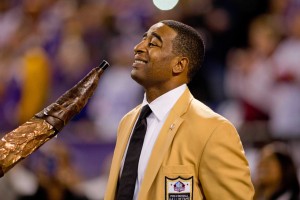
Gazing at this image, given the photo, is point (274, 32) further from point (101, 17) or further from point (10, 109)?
point (10, 109)

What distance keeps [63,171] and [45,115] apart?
3.07 metres

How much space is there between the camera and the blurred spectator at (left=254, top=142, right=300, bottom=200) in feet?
15.5

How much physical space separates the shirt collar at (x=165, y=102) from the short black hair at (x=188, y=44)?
0.14m

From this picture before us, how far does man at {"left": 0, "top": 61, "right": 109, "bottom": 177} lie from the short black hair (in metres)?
0.51

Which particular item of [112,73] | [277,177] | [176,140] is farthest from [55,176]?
[176,140]

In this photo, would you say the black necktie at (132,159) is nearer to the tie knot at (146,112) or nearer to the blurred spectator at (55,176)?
the tie knot at (146,112)

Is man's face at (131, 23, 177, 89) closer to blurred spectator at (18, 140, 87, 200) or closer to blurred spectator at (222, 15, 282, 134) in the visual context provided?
blurred spectator at (18, 140, 87, 200)

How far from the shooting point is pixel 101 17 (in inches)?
304

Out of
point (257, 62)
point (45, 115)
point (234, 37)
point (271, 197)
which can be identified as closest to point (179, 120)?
point (45, 115)

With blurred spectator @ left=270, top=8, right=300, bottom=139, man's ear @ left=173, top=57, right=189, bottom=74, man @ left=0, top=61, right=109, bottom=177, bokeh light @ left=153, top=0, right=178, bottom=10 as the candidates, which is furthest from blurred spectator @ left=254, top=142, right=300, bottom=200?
bokeh light @ left=153, top=0, right=178, bottom=10

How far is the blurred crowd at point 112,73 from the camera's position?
6.05 meters

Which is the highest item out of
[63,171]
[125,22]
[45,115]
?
[125,22]

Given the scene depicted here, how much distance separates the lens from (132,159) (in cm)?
318

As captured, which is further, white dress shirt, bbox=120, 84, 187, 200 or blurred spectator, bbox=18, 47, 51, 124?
blurred spectator, bbox=18, 47, 51, 124
